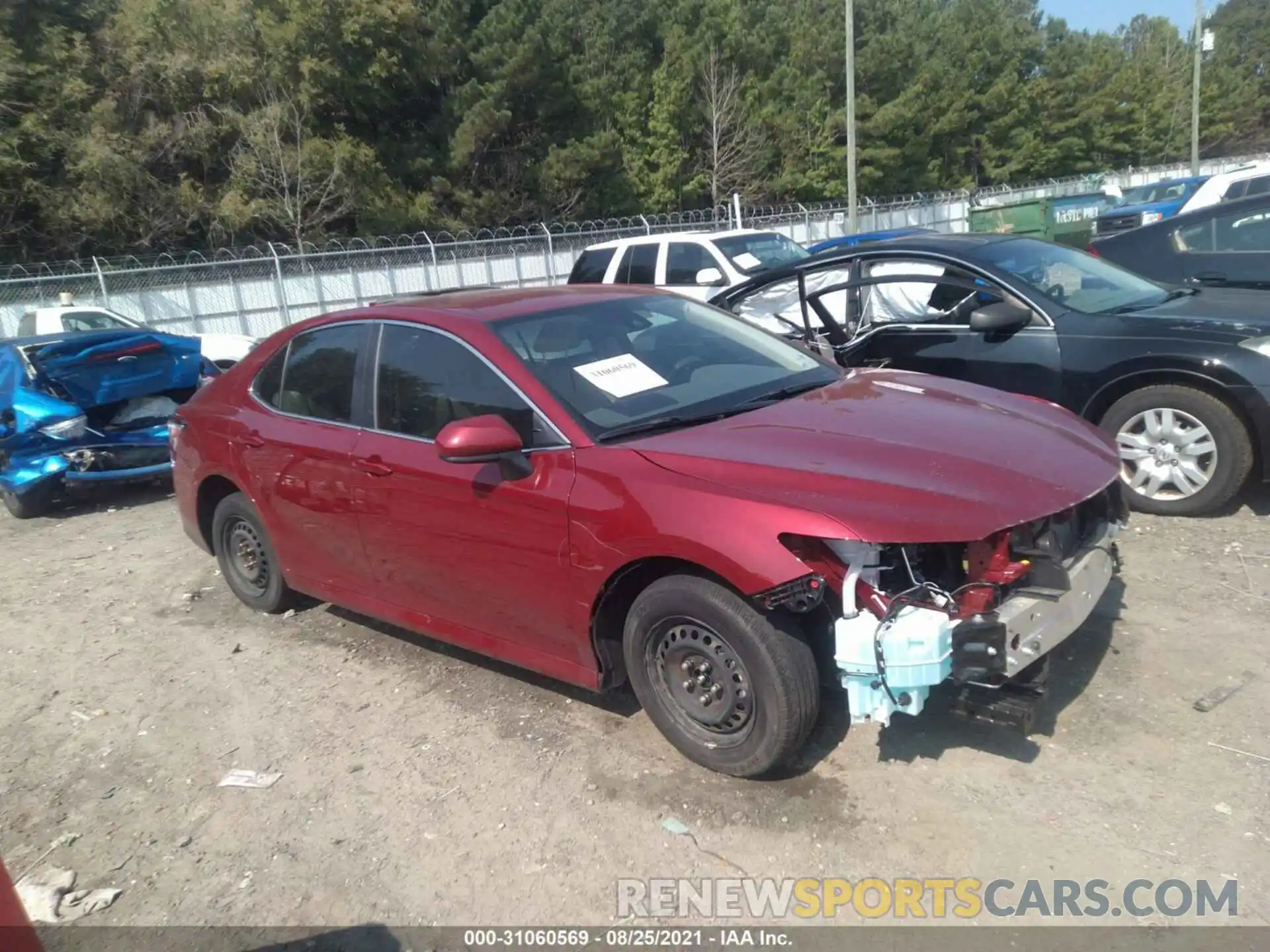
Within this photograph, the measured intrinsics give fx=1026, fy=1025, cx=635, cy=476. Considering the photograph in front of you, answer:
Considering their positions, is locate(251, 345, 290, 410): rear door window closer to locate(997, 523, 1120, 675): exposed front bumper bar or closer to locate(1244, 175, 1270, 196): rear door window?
locate(997, 523, 1120, 675): exposed front bumper bar

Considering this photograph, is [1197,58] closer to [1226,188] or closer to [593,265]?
[1226,188]

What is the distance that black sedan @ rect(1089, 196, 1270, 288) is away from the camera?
7035mm

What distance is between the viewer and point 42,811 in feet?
13.0

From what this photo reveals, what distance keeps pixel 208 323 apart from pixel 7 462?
42.8 ft

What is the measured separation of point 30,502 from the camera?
8.62 m

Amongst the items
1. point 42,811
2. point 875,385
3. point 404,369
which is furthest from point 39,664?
point 875,385

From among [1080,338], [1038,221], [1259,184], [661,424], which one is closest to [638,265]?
[1080,338]

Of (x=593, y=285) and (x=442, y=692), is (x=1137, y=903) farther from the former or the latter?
(x=593, y=285)

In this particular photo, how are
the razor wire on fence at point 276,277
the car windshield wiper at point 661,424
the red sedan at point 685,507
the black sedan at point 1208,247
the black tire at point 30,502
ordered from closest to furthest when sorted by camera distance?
the red sedan at point 685,507, the car windshield wiper at point 661,424, the black sedan at point 1208,247, the black tire at point 30,502, the razor wire on fence at point 276,277

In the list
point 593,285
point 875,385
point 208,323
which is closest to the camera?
point 875,385

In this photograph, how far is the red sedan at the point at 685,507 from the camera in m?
3.24

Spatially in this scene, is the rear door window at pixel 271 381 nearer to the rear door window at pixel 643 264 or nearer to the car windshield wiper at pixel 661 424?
the car windshield wiper at pixel 661 424

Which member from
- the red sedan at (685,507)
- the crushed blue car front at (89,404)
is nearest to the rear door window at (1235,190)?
the red sedan at (685,507)

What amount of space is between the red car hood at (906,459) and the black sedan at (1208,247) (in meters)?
3.85
